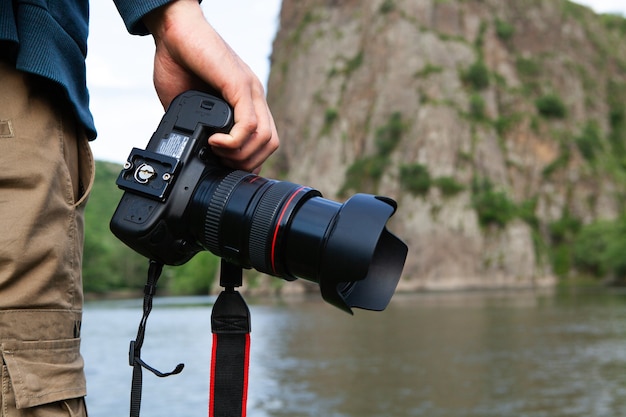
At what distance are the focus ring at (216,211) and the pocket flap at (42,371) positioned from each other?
37 cm

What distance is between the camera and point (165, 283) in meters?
88.6

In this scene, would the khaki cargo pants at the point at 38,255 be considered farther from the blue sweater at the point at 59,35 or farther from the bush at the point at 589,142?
the bush at the point at 589,142

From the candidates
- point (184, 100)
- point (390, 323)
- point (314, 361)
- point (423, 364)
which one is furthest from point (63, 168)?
point (390, 323)

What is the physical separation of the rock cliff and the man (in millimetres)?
52961

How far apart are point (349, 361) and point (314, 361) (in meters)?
0.89

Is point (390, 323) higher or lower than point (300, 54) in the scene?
lower

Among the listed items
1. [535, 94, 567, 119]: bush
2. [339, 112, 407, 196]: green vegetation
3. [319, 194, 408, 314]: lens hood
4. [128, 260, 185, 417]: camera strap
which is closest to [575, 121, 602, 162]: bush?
[535, 94, 567, 119]: bush

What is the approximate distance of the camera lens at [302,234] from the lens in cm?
150

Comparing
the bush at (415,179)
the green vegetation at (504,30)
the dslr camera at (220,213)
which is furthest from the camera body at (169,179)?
the green vegetation at (504,30)

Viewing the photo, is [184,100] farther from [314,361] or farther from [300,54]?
[300,54]

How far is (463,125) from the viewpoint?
197 feet

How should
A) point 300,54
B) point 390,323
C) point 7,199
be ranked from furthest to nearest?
point 300,54, point 390,323, point 7,199

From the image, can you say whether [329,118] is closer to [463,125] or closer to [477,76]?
[463,125]

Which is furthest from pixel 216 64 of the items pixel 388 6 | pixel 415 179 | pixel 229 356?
pixel 388 6
